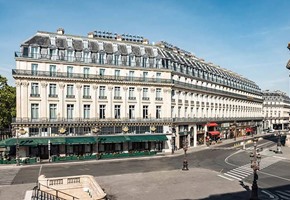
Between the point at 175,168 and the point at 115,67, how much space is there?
71.7 feet

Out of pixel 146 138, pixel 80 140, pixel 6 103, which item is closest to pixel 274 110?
pixel 146 138

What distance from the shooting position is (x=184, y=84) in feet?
194

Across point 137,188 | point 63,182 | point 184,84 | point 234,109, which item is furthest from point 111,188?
point 234,109

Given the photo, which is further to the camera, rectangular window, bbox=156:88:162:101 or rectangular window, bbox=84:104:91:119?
rectangular window, bbox=156:88:162:101

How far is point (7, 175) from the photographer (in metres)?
A: 33.0

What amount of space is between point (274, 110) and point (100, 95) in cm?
9908

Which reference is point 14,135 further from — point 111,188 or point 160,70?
point 160,70

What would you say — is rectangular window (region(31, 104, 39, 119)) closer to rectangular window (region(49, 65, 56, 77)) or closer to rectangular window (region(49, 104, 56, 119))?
rectangular window (region(49, 104, 56, 119))

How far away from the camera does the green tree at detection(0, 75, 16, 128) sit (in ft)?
194

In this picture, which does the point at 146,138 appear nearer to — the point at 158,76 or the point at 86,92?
the point at 158,76

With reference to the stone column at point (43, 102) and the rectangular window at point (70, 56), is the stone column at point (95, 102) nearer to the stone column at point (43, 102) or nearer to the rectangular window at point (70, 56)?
the rectangular window at point (70, 56)

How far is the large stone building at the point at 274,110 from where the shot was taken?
122500 mm

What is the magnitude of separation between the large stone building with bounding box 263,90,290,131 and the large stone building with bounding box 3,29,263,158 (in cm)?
7265

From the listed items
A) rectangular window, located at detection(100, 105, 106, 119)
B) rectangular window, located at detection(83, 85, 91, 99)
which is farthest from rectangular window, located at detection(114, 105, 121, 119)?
rectangular window, located at detection(83, 85, 91, 99)
